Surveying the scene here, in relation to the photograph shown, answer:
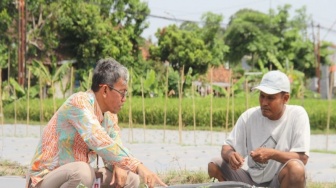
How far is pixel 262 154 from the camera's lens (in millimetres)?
4047

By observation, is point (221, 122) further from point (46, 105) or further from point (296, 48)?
point (296, 48)

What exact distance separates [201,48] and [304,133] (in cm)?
3086

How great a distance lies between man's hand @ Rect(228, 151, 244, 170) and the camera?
4121 millimetres

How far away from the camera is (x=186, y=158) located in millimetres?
9203

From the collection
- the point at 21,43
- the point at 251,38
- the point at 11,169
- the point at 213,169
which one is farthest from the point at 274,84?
the point at 251,38

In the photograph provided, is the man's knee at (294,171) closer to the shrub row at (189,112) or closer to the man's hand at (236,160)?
the man's hand at (236,160)

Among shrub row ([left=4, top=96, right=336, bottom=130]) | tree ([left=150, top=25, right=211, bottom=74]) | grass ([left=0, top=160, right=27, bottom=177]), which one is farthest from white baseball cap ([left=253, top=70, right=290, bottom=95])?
tree ([left=150, top=25, right=211, bottom=74])

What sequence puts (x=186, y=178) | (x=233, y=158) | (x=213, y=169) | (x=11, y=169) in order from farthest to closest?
1. (x=11, y=169)
2. (x=186, y=178)
3. (x=213, y=169)
4. (x=233, y=158)

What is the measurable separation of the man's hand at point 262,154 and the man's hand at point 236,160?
0.09 metres

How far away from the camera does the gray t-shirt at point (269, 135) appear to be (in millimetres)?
4188

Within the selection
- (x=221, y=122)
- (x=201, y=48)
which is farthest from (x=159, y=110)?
(x=201, y=48)

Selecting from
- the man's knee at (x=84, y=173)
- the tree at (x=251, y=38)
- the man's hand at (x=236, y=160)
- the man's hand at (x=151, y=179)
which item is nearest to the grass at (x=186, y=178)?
the man's hand at (x=236, y=160)

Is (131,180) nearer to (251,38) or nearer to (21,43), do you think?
(21,43)

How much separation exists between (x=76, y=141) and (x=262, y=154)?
1.15 m
